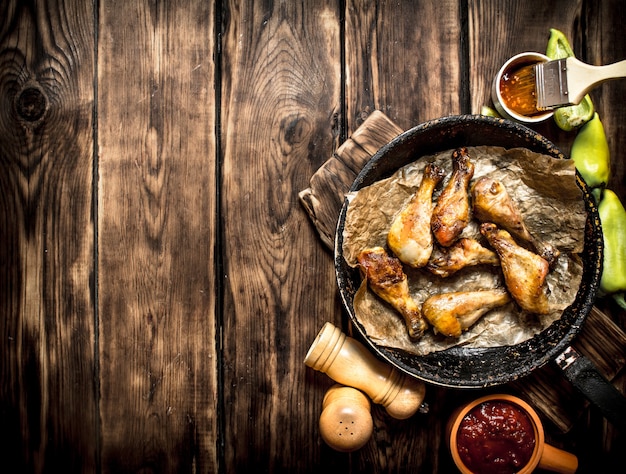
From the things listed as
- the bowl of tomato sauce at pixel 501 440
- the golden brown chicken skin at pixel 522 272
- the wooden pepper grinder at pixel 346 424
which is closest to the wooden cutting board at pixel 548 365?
the bowl of tomato sauce at pixel 501 440

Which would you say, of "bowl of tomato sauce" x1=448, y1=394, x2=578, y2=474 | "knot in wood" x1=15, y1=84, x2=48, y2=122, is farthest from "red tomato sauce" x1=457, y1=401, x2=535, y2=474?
"knot in wood" x1=15, y1=84, x2=48, y2=122

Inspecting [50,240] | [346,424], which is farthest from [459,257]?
[50,240]

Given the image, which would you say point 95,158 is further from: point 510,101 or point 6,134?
point 510,101

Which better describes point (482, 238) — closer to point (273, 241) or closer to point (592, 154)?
point (592, 154)

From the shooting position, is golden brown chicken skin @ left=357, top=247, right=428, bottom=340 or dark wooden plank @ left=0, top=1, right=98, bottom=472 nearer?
golden brown chicken skin @ left=357, top=247, right=428, bottom=340

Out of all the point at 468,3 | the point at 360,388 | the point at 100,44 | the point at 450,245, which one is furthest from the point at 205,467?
the point at 468,3

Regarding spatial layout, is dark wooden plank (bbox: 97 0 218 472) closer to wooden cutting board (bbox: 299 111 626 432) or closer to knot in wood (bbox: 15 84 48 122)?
knot in wood (bbox: 15 84 48 122)
